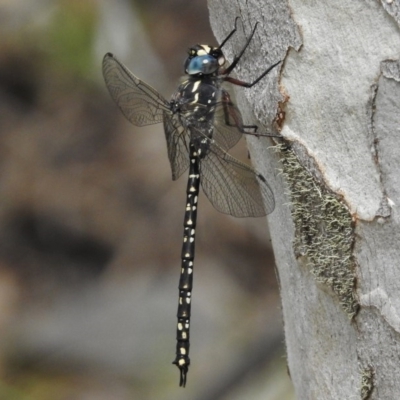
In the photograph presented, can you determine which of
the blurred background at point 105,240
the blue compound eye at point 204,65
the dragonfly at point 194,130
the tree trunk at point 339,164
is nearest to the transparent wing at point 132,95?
the dragonfly at point 194,130

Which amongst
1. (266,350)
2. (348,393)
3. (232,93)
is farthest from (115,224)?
(348,393)

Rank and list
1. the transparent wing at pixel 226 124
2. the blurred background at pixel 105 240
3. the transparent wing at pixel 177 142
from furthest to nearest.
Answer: the blurred background at pixel 105 240, the transparent wing at pixel 177 142, the transparent wing at pixel 226 124

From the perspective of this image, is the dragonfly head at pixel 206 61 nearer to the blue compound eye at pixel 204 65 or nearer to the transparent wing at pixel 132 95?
the blue compound eye at pixel 204 65

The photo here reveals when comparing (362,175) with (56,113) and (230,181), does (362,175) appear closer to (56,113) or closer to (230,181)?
(230,181)

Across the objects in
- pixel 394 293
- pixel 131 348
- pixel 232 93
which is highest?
pixel 232 93

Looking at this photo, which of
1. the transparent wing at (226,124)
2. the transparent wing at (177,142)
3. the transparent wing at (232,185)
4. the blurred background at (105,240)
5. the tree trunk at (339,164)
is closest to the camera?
the tree trunk at (339,164)

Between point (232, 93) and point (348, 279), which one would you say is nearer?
point (348, 279)

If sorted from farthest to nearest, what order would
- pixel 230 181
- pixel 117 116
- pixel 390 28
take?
pixel 117 116
pixel 230 181
pixel 390 28

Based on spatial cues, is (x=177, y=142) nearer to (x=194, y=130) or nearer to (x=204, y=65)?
(x=194, y=130)
